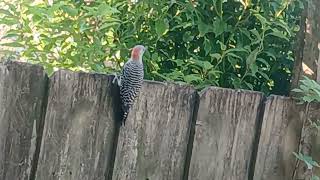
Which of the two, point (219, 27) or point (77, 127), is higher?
point (219, 27)

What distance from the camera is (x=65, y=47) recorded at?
6.54ft

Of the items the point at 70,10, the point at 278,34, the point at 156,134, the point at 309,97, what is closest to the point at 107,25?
the point at 70,10

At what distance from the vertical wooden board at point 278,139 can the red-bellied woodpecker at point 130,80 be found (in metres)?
0.37

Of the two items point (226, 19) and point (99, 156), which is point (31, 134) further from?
point (226, 19)

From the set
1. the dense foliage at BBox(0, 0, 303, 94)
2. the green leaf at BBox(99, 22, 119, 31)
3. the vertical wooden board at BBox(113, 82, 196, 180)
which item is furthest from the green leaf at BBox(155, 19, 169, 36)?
the vertical wooden board at BBox(113, 82, 196, 180)

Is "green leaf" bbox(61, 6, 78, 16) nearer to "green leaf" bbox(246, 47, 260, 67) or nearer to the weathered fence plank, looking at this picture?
"green leaf" bbox(246, 47, 260, 67)

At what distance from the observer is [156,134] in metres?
1.82

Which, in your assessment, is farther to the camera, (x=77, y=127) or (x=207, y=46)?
(x=207, y=46)

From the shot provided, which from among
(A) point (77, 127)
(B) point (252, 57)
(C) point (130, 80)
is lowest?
(A) point (77, 127)

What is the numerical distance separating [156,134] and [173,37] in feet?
1.18

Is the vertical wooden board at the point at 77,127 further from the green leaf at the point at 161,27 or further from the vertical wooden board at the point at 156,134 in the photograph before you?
the green leaf at the point at 161,27

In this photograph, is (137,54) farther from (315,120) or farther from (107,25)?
(315,120)

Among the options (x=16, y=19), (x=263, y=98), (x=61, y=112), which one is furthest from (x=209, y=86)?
(x=16, y=19)

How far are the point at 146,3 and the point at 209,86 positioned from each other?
12.9 inches
